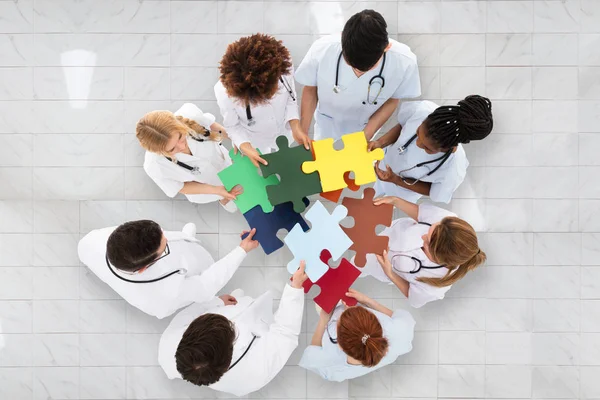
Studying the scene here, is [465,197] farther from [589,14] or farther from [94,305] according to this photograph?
[94,305]

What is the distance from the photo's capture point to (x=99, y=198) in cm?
350

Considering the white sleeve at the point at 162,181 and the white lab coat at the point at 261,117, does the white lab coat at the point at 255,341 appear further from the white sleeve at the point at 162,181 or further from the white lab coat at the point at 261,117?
the white lab coat at the point at 261,117

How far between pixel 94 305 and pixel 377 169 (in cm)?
265

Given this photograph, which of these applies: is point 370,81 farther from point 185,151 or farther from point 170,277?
point 170,277

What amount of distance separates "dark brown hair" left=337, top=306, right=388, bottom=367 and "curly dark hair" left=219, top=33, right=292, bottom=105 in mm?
1387

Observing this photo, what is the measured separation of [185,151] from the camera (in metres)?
2.64

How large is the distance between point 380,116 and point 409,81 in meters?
0.31

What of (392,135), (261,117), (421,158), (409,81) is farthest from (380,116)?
(261,117)

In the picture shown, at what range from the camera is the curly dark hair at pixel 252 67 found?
2078 mm

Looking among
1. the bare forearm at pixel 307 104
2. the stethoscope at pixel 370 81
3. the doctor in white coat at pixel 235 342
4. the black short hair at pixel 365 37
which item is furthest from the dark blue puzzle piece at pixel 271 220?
the black short hair at pixel 365 37

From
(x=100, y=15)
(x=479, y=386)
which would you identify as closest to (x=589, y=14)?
(x=479, y=386)

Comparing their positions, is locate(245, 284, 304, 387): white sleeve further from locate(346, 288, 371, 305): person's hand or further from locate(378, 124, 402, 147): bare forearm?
locate(378, 124, 402, 147): bare forearm

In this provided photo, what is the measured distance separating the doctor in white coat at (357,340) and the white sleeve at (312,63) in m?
1.44

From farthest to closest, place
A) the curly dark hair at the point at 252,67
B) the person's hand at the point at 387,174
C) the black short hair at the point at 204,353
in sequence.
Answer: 1. the person's hand at the point at 387,174
2. the black short hair at the point at 204,353
3. the curly dark hair at the point at 252,67
